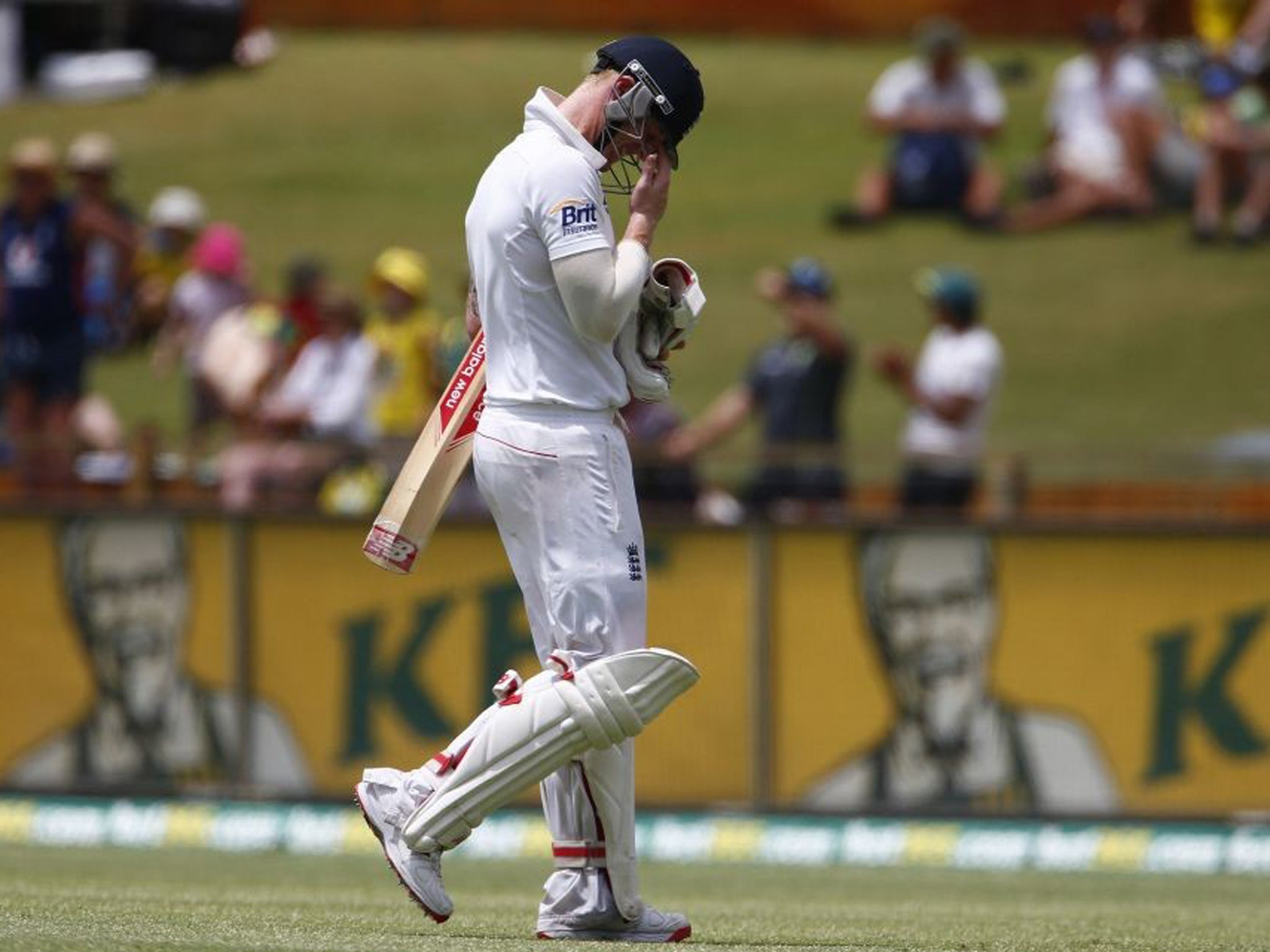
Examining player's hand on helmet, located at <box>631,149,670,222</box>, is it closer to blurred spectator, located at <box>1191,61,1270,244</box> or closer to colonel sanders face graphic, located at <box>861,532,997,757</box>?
colonel sanders face graphic, located at <box>861,532,997,757</box>

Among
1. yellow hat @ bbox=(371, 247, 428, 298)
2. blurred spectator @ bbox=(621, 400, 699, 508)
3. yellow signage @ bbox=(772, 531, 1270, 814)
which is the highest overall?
yellow hat @ bbox=(371, 247, 428, 298)

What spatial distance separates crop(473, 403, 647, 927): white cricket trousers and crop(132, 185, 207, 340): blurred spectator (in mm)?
12435

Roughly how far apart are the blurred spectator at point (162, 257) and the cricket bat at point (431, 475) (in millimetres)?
12185

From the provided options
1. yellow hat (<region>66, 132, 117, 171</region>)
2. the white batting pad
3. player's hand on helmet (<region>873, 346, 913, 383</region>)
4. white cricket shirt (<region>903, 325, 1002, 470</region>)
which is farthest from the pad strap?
yellow hat (<region>66, 132, 117, 171</region>)

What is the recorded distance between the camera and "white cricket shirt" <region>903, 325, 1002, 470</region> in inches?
542

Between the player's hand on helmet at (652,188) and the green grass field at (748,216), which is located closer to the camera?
the player's hand on helmet at (652,188)

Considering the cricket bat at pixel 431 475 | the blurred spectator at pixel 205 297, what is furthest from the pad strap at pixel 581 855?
the blurred spectator at pixel 205 297

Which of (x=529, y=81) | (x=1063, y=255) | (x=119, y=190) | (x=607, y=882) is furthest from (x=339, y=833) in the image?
(x=529, y=81)

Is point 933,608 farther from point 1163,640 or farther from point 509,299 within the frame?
point 509,299

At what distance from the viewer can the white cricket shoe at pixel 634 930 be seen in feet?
22.2

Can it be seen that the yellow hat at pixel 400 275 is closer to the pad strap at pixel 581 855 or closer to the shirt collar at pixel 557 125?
the shirt collar at pixel 557 125

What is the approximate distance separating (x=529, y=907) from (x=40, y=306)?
8.58 metres

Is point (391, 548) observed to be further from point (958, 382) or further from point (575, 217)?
point (958, 382)

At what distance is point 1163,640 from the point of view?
11.3 metres
